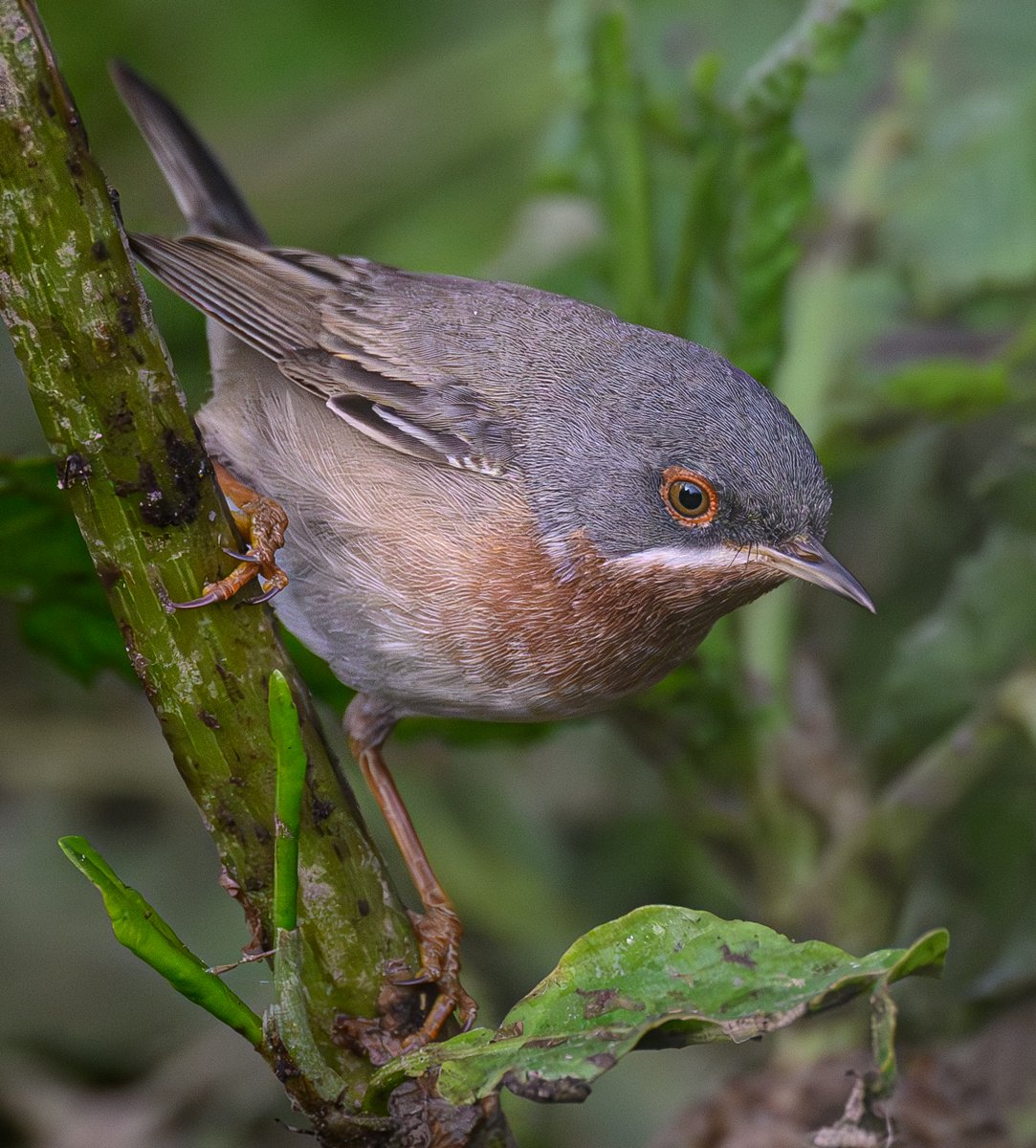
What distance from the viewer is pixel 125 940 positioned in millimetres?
1896

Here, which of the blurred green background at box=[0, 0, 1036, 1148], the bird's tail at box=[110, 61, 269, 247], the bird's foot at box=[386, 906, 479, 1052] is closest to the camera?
the bird's foot at box=[386, 906, 479, 1052]

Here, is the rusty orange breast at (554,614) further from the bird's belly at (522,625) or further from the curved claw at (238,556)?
the curved claw at (238,556)

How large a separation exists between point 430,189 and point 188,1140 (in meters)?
3.67

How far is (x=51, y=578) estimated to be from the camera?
3.24 metres

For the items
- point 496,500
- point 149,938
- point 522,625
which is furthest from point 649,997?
point 496,500

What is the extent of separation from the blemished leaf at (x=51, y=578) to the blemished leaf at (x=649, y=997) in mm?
1517

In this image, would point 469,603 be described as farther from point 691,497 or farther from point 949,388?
point 949,388

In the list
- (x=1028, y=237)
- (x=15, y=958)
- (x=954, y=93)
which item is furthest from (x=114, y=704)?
(x=954, y=93)

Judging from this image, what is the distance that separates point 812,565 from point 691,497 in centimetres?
30

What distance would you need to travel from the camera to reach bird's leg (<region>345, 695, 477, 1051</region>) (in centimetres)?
291

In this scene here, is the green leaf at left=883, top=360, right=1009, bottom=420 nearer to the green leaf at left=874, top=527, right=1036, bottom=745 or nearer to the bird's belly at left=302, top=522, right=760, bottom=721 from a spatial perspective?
the green leaf at left=874, top=527, right=1036, bottom=745

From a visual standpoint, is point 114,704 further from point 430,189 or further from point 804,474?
point 804,474

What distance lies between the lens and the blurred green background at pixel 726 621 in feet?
12.2

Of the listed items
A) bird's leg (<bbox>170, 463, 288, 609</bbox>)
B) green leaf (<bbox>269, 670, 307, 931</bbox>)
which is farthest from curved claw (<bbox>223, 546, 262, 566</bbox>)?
green leaf (<bbox>269, 670, 307, 931</bbox>)
